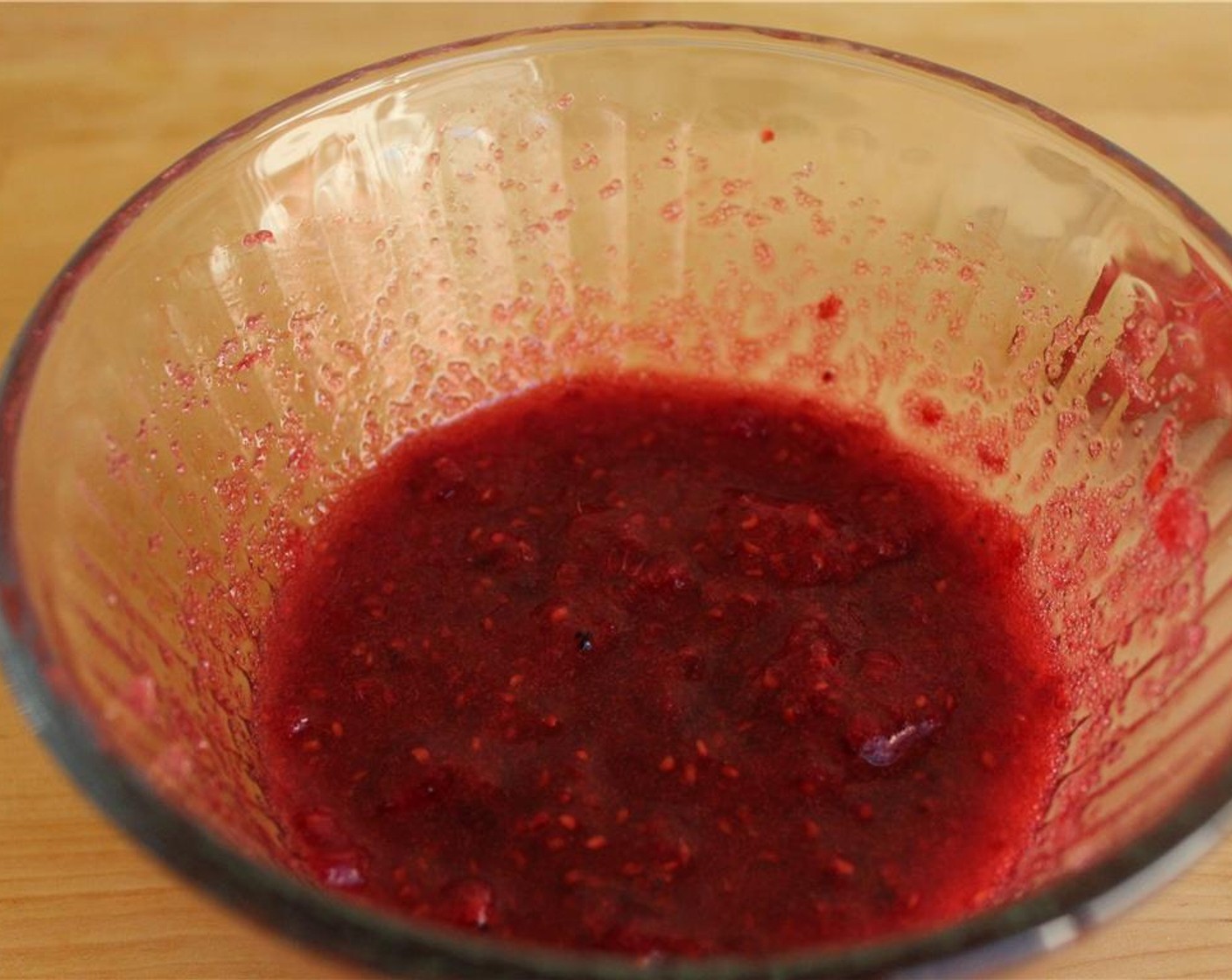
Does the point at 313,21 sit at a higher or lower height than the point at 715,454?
higher

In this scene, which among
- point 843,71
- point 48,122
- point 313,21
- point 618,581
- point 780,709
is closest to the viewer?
point 780,709

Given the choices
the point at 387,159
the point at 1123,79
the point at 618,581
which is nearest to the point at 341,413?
the point at 387,159

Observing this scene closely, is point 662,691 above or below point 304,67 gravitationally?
Answer: below

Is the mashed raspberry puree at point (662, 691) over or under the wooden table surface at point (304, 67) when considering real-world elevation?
under

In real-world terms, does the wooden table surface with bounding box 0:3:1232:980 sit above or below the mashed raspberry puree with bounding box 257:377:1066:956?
above

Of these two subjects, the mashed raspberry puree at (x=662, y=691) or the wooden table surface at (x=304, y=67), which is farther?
the wooden table surface at (x=304, y=67)

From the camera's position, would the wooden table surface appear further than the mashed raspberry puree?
Yes

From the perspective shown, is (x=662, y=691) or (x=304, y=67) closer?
(x=662, y=691)

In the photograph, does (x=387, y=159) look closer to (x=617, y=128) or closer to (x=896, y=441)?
(x=617, y=128)
